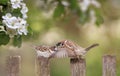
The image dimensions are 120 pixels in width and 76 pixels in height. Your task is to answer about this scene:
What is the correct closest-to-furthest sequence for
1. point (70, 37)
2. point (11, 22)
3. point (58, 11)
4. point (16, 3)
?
point (11, 22)
point (16, 3)
point (58, 11)
point (70, 37)

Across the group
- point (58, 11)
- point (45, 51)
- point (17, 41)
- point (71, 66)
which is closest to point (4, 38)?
point (17, 41)

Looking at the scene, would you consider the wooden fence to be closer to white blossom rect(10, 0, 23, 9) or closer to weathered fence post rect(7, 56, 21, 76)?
weathered fence post rect(7, 56, 21, 76)

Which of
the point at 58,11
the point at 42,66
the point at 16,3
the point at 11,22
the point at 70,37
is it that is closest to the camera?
the point at 42,66

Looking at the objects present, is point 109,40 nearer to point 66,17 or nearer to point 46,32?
point 46,32

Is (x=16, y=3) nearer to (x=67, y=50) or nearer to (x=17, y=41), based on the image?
(x=17, y=41)

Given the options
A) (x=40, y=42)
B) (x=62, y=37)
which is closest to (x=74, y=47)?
(x=40, y=42)

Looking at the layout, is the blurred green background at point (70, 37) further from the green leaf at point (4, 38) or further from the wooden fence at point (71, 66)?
the wooden fence at point (71, 66)

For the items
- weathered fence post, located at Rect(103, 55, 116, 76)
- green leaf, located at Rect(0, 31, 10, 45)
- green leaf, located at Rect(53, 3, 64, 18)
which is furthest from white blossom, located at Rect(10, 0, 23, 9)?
green leaf, located at Rect(53, 3, 64, 18)

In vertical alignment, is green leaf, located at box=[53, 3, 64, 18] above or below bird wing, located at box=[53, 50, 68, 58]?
above
